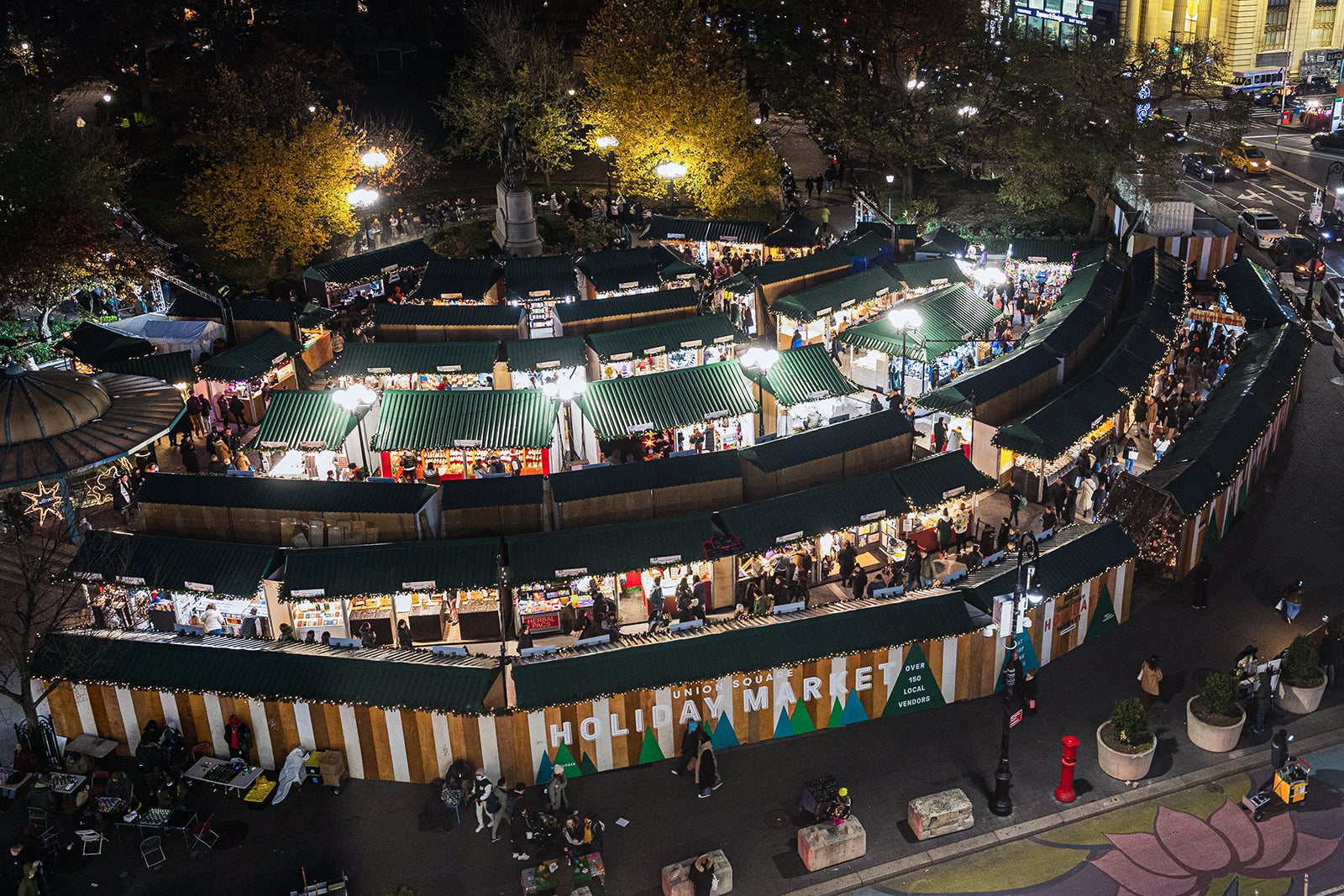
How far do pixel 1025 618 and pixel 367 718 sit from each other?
1335cm

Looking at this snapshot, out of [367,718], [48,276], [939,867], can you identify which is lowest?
[939,867]

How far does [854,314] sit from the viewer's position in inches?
1768

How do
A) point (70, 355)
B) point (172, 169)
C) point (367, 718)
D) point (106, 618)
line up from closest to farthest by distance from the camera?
point (367, 718)
point (106, 618)
point (70, 355)
point (172, 169)

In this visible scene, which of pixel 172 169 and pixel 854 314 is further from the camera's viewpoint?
pixel 172 169

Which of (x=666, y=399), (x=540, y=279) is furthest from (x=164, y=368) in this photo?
(x=666, y=399)

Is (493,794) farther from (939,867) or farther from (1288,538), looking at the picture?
(1288,538)

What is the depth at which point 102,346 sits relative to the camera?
41312 millimetres

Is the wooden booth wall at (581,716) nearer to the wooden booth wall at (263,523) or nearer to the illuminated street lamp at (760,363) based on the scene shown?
the wooden booth wall at (263,523)

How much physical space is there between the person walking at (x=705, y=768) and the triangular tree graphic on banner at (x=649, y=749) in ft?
3.37

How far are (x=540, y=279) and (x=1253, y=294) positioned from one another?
26.0 m

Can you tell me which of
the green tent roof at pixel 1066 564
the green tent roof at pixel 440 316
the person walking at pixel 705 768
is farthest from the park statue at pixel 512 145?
the person walking at pixel 705 768

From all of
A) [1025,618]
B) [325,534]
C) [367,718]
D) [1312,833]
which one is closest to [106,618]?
[325,534]

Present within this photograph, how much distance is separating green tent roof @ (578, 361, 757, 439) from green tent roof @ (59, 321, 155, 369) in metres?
15.9

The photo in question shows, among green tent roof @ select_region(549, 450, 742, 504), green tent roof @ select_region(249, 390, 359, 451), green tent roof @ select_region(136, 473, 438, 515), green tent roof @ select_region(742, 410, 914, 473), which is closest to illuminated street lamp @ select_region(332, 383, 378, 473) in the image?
green tent roof @ select_region(249, 390, 359, 451)
